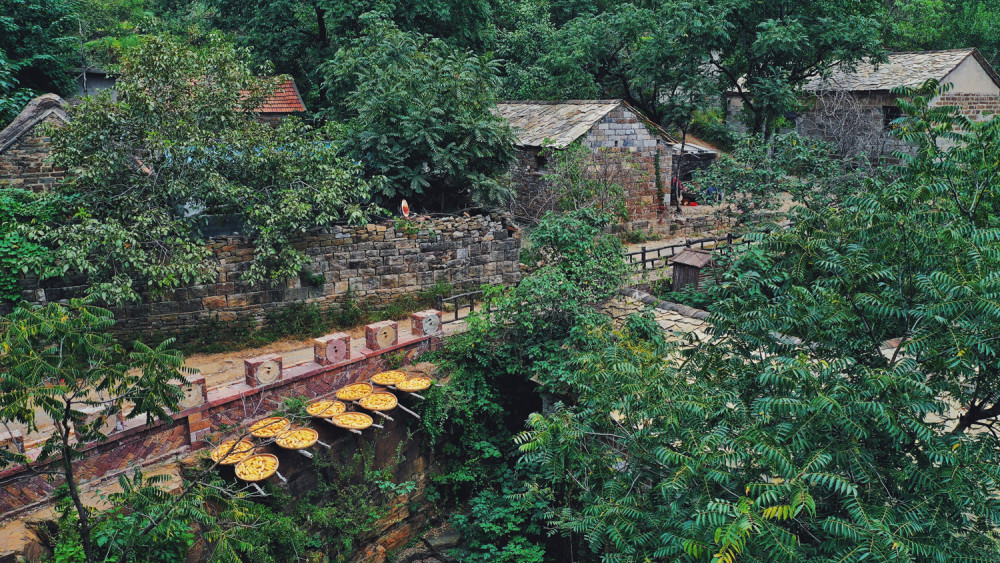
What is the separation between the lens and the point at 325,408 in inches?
447

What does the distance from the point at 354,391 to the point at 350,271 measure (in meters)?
3.46

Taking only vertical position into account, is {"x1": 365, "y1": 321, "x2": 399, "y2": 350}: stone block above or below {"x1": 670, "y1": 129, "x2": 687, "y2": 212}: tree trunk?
below

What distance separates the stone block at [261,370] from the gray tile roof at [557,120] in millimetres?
10143

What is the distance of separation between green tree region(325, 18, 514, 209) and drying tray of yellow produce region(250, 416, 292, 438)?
6.13m

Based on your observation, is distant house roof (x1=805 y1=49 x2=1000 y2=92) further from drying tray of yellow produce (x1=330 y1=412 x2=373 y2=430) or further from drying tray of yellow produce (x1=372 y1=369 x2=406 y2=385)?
drying tray of yellow produce (x1=330 y1=412 x2=373 y2=430)

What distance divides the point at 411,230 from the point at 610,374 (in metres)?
8.23

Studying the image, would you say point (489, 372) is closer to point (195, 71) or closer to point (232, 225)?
point (232, 225)

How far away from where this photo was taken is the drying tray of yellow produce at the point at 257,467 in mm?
9812

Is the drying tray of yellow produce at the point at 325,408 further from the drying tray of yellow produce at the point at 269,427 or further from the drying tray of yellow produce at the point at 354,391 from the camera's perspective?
the drying tray of yellow produce at the point at 269,427

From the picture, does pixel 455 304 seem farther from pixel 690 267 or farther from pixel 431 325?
pixel 690 267

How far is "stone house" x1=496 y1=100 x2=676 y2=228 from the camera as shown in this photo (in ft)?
64.7

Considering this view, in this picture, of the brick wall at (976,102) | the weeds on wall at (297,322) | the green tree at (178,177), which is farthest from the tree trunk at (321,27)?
the brick wall at (976,102)

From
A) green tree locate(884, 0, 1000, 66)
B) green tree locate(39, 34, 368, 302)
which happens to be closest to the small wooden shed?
green tree locate(39, 34, 368, 302)

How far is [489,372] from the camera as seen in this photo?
1334cm
